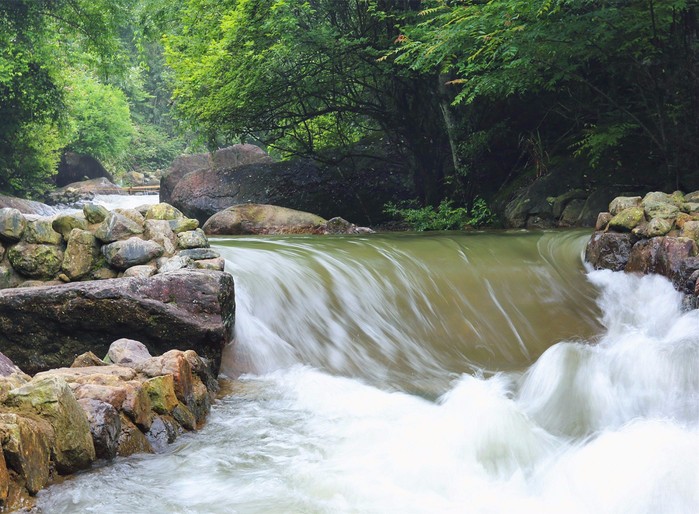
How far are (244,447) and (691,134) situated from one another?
8.45m

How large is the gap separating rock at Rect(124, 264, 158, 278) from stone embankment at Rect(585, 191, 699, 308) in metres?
5.23

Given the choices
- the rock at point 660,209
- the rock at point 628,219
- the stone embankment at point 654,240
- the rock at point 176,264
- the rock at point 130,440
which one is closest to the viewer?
the rock at point 130,440

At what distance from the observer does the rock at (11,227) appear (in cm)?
605

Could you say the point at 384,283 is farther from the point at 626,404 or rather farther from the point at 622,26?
the point at 622,26

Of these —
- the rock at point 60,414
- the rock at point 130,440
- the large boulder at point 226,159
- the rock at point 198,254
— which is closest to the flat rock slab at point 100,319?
the rock at point 198,254

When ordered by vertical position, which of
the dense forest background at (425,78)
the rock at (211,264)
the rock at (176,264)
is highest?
the dense forest background at (425,78)

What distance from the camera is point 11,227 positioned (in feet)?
19.9

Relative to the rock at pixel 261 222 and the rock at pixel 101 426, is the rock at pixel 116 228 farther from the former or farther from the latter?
the rock at pixel 261 222

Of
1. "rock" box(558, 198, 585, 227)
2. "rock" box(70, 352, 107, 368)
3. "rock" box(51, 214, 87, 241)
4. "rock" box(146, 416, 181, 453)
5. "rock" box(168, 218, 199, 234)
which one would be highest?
"rock" box(51, 214, 87, 241)

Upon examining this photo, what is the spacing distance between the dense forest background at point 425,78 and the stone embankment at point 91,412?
6342 millimetres

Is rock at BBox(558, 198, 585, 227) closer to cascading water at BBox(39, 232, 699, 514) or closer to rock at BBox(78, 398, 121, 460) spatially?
cascading water at BBox(39, 232, 699, 514)

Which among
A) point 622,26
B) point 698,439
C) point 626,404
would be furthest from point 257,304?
point 622,26

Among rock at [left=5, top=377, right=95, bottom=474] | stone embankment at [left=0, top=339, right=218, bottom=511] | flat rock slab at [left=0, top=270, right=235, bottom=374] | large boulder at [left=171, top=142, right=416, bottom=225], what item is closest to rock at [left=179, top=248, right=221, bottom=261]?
flat rock slab at [left=0, top=270, right=235, bottom=374]

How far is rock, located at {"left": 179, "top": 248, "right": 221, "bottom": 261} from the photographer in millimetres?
6220
